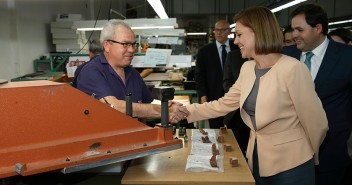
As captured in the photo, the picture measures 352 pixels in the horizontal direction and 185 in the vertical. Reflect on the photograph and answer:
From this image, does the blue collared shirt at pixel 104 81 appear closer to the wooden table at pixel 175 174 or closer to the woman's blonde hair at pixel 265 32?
the wooden table at pixel 175 174

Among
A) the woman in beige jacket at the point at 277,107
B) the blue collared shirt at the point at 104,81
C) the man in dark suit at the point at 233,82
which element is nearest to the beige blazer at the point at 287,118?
the woman in beige jacket at the point at 277,107

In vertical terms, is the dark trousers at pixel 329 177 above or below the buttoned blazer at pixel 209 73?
below

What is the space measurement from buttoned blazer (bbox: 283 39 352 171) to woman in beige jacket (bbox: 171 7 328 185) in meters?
0.32

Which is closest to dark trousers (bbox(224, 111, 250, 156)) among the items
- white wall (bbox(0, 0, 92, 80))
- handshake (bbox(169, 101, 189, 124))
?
handshake (bbox(169, 101, 189, 124))

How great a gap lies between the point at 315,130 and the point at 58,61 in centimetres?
452

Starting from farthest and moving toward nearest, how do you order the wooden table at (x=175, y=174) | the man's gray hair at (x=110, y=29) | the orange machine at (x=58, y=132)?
the man's gray hair at (x=110, y=29)
the wooden table at (x=175, y=174)
the orange machine at (x=58, y=132)

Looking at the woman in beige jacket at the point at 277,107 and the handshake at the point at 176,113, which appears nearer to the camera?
the woman in beige jacket at the point at 277,107

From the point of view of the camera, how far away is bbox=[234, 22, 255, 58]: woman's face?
1798 mm

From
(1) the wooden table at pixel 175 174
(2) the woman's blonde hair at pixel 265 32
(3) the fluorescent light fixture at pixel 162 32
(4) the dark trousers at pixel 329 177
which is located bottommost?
(4) the dark trousers at pixel 329 177

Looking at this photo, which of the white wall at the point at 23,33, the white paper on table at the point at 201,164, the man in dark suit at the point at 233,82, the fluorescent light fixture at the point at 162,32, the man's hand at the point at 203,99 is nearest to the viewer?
the white paper on table at the point at 201,164

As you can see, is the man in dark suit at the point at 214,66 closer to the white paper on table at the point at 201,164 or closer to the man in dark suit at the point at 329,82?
the man in dark suit at the point at 329,82

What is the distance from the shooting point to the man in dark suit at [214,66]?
3.86 m

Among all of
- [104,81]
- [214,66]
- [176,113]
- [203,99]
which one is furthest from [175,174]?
[214,66]

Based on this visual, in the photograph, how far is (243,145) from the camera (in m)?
3.27
